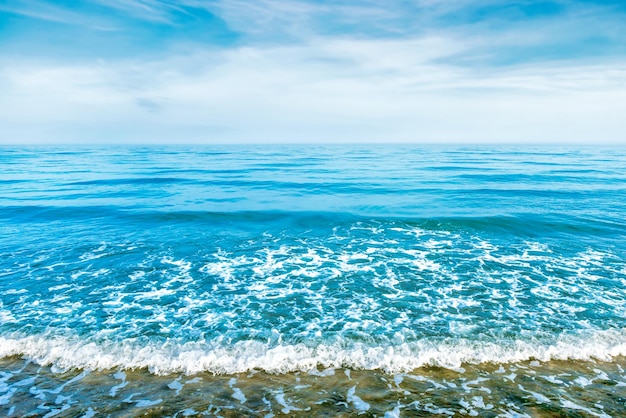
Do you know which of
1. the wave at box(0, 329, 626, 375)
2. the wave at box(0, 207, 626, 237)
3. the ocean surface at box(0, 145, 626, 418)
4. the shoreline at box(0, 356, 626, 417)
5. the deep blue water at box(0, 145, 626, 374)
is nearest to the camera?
the shoreline at box(0, 356, 626, 417)

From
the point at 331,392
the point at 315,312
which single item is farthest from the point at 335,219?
the point at 331,392

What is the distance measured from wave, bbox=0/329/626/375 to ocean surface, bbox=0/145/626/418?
50 mm

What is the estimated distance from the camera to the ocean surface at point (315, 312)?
25.2 ft

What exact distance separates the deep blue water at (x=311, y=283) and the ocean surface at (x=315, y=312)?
0.08 m

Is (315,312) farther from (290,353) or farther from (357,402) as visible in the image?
(357,402)

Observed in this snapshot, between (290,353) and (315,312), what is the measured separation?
101 inches

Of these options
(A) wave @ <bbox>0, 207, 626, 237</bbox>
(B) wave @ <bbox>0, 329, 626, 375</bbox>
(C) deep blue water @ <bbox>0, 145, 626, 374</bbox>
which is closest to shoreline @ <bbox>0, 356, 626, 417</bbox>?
(B) wave @ <bbox>0, 329, 626, 375</bbox>

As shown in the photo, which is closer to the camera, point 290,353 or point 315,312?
point 290,353

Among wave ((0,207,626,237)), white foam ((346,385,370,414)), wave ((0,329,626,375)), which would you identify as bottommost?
wave ((0,329,626,375))

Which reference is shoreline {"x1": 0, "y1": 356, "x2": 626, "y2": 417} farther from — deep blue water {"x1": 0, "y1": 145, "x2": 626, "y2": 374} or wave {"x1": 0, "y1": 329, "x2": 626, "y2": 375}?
deep blue water {"x1": 0, "y1": 145, "x2": 626, "y2": 374}

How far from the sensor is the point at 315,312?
11.8 meters

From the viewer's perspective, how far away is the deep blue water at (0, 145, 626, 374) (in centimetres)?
951

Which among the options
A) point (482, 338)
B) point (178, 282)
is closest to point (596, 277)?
point (482, 338)

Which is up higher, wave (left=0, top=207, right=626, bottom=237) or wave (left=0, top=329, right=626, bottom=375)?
wave (left=0, top=207, right=626, bottom=237)
